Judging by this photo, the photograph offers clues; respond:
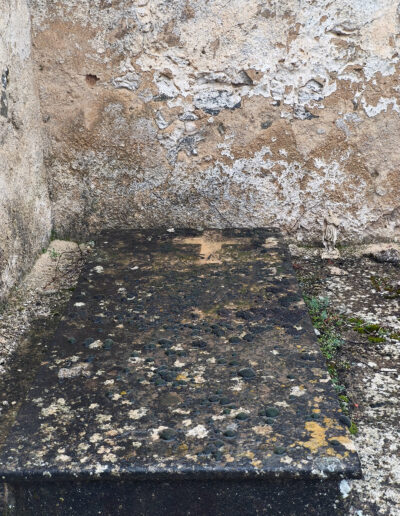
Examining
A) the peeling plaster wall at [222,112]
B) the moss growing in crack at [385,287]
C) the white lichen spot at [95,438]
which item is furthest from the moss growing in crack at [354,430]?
the peeling plaster wall at [222,112]

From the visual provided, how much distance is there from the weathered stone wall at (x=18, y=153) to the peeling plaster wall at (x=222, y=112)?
119mm

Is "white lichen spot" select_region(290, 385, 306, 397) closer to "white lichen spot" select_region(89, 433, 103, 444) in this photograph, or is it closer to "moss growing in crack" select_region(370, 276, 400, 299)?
"white lichen spot" select_region(89, 433, 103, 444)

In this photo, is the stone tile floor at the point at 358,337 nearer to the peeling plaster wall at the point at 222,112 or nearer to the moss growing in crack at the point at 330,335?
the moss growing in crack at the point at 330,335

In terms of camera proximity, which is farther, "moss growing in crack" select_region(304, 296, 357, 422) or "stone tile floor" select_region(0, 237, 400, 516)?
"moss growing in crack" select_region(304, 296, 357, 422)

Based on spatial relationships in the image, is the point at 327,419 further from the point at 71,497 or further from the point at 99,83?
the point at 99,83

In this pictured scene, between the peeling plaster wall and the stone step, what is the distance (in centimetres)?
81

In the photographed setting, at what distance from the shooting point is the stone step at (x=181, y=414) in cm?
136

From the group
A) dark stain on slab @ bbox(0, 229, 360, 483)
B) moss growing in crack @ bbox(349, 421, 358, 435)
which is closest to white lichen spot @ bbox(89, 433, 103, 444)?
dark stain on slab @ bbox(0, 229, 360, 483)

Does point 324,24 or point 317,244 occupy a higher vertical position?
point 324,24

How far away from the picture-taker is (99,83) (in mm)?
2699

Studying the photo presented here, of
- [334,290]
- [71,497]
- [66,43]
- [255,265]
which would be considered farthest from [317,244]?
[71,497]

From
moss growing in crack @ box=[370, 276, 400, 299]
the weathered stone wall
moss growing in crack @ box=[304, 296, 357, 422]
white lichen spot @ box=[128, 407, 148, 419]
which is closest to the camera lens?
white lichen spot @ box=[128, 407, 148, 419]

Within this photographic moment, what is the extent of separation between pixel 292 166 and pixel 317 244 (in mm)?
445

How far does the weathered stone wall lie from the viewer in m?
2.36
